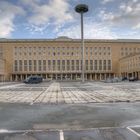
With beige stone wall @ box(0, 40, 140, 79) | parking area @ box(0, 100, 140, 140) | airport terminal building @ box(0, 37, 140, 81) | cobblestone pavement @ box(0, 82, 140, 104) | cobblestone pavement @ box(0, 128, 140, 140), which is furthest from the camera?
airport terminal building @ box(0, 37, 140, 81)

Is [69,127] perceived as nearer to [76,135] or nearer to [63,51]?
[76,135]

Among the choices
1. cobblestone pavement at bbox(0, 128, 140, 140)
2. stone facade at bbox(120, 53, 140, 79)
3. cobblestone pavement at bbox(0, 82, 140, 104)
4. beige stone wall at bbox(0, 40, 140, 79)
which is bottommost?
cobblestone pavement at bbox(0, 82, 140, 104)

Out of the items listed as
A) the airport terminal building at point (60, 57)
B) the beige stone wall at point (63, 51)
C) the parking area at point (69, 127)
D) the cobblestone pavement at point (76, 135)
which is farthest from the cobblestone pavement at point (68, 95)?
the beige stone wall at point (63, 51)

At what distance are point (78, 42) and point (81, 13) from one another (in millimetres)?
60305

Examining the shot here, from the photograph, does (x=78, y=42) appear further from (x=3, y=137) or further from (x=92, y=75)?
(x=3, y=137)

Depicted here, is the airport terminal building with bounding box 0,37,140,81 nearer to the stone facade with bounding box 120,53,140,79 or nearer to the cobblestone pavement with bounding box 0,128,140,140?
the stone facade with bounding box 120,53,140,79

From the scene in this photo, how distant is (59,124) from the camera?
9242mm

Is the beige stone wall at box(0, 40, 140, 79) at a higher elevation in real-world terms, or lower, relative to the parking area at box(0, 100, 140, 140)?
higher

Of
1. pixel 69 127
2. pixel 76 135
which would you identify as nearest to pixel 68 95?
pixel 69 127

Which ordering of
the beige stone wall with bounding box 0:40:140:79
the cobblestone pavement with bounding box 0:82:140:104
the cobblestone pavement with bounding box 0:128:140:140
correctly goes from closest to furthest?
1. the cobblestone pavement with bounding box 0:128:140:140
2. the cobblestone pavement with bounding box 0:82:140:104
3. the beige stone wall with bounding box 0:40:140:79

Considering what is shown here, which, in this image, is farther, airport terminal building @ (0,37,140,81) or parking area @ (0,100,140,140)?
airport terminal building @ (0,37,140,81)

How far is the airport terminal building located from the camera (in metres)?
135

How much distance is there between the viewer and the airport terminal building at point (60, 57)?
13538 centimetres

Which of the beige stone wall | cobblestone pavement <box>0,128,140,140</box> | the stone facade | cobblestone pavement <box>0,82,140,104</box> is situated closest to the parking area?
cobblestone pavement <box>0,128,140,140</box>
